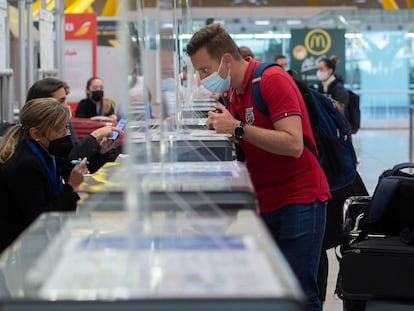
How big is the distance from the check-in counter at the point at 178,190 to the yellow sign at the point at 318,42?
1324 centimetres

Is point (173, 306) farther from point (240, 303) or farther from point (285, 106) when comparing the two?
point (285, 106)

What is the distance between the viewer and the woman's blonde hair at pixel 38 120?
3045mm

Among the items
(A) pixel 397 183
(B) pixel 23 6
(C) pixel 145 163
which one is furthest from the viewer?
(B) pixel 23 6

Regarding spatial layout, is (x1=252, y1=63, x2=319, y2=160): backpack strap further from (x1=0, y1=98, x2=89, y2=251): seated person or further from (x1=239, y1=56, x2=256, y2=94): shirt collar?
(x1=0, y1=98, x2=89, y2=251): seated person

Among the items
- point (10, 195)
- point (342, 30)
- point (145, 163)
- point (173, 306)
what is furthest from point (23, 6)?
point (342, 30)

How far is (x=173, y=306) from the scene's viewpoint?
1026 millimetres

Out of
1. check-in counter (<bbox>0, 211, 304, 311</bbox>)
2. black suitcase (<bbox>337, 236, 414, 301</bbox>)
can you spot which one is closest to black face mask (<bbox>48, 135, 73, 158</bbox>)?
black suitcase (<bbox>337, 236, 414, 301</bbox>)

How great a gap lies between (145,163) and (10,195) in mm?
1305

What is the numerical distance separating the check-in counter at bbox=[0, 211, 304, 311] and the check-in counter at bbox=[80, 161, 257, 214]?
5 centimetres

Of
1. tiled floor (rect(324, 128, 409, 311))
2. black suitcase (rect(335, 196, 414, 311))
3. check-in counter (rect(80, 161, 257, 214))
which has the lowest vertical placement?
tiled floor (rect(324, 128, 409, 311))

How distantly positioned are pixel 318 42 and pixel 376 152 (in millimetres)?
2991

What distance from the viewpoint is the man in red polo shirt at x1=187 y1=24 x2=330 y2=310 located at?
270cm

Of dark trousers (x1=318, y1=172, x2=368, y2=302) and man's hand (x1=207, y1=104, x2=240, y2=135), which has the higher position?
man's hand (x1=207, y1=104, x2=240, y2=135)

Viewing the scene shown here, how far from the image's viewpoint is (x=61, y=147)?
11.1 feet
